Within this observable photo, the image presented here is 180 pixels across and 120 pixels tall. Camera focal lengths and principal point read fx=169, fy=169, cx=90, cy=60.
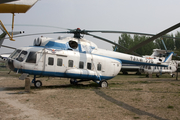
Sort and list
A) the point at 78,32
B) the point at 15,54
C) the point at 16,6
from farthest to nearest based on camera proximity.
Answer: the point at 78,32 < the point at 15,54 < the point at 16,6

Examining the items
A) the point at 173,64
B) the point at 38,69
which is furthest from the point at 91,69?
the point at 173,64

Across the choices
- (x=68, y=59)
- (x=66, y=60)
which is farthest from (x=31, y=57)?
(x=68, y=59)

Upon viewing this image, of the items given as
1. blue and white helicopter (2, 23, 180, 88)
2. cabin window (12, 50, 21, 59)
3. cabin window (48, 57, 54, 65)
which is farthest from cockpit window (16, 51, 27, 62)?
cabin window (48, 57, 54, 65)

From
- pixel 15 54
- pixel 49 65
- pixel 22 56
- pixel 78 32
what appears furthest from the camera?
pixel 78 32

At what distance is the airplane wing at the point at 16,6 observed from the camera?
646 centimetres

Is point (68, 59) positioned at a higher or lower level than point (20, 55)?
lower

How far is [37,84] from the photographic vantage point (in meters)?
10.2

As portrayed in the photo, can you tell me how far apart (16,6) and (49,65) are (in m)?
4.20

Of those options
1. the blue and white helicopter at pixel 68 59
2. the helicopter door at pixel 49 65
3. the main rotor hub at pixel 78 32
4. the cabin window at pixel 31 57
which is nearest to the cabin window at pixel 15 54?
the blue and white helicopter at pixel 68 59

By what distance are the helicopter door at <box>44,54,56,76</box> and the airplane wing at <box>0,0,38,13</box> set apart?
3647 millimetres

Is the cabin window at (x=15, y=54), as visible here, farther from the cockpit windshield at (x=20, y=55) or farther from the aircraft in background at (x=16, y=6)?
the aircraft in background at (x=16, y=6)

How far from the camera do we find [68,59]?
10734 mm

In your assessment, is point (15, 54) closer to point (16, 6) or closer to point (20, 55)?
point (20, 55)

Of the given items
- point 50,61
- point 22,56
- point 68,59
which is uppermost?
point 22,56
